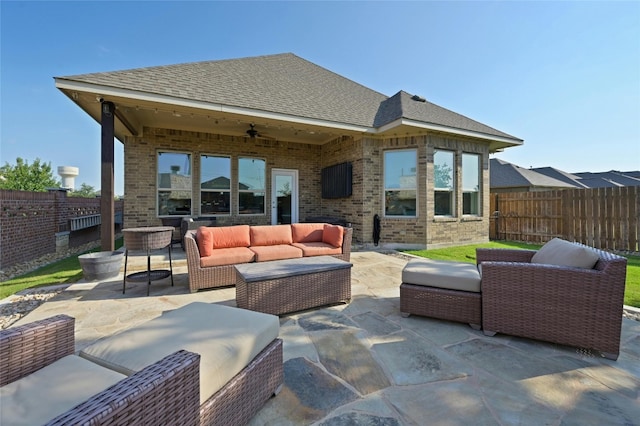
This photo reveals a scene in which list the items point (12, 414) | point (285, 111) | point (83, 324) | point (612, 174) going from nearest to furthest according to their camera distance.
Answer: point (12, 414) < point (83, 324) < point (285, 111) < point (612, 174)

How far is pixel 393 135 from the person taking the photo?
311 inches

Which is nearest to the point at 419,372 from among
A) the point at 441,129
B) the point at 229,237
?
the point at 229,237

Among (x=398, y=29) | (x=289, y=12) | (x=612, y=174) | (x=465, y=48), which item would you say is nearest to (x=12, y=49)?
(x=289, y=12)

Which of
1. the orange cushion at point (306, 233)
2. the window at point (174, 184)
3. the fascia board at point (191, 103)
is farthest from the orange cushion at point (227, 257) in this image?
the window at point (174, 184)

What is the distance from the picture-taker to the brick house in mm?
7020

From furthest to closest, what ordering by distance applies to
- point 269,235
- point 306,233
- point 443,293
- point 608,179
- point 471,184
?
point 608,179
point 471,184
point 306,233
point 269,235
point 443,293

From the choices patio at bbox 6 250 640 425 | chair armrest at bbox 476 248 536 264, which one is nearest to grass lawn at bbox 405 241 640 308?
patio at bbox 6 250 640 425

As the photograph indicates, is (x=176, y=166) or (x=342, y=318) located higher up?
(x=176, y=166)

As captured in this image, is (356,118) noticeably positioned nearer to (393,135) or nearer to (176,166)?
(393,135)

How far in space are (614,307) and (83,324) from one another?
5.06 metres

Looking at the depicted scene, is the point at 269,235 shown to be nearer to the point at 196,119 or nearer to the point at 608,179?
the point at 196,119

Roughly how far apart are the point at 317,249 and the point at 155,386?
157 inches

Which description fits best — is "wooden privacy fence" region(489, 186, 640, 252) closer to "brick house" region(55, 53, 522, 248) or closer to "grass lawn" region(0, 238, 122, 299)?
"brick house" region(55, 53, 522, 248)

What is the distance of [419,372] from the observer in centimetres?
210
